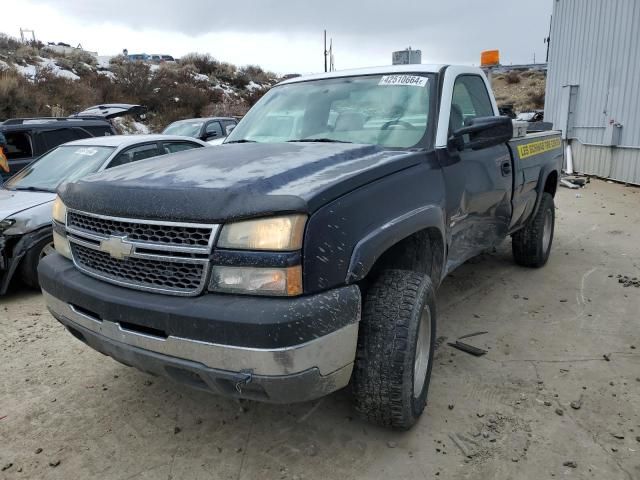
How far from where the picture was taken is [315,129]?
11.2 feet

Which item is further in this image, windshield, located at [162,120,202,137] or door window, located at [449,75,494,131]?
windshield, located at [162,120,202,137]

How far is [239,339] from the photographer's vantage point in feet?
6.31

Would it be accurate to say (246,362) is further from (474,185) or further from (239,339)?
(474,185)

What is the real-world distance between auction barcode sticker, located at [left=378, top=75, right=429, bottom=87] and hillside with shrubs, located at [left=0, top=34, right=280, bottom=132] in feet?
55.7

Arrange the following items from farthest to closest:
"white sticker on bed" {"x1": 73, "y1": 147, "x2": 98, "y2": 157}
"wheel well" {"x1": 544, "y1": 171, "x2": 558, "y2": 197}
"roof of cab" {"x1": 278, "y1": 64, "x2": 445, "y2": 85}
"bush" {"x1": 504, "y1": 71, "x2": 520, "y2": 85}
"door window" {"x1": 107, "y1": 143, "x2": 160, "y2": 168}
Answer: "bush" {"x1": 504, "y1": 71, "x2": 520, "y2": 85} → "white sticker on bed" {"x1": 73, "y1": 147, "x2": 98, "y2": 157} → "door window" {"x1": 107, "y1": 143, "x2": 160, "y2": 168} → "wheel well" {"x1": 544, "y1": 171, "x2": 558, "y2": 197} → "roof of cab" {"x1": 278, "y1": 64, "x2": 445, "y2": 85}

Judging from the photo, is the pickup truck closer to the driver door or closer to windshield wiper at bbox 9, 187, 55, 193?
the driver door

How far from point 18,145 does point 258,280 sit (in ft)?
23.9

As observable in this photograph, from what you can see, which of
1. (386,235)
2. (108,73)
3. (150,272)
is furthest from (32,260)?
(108,73)

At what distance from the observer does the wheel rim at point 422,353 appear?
2.66 metres

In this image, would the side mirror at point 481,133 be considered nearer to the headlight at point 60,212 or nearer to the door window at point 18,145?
the headlight at point 60,212

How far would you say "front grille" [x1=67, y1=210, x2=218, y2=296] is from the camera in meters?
2.06

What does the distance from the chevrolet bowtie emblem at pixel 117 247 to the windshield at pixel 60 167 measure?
136 inches

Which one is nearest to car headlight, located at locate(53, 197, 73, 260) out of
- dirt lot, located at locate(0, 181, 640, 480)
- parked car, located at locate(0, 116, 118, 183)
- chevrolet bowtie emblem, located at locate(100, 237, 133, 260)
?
chevrolet bowtie emblem, located at locate(100, 237, 133, 260)

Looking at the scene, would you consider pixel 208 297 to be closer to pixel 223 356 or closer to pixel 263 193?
pixel 223 356
